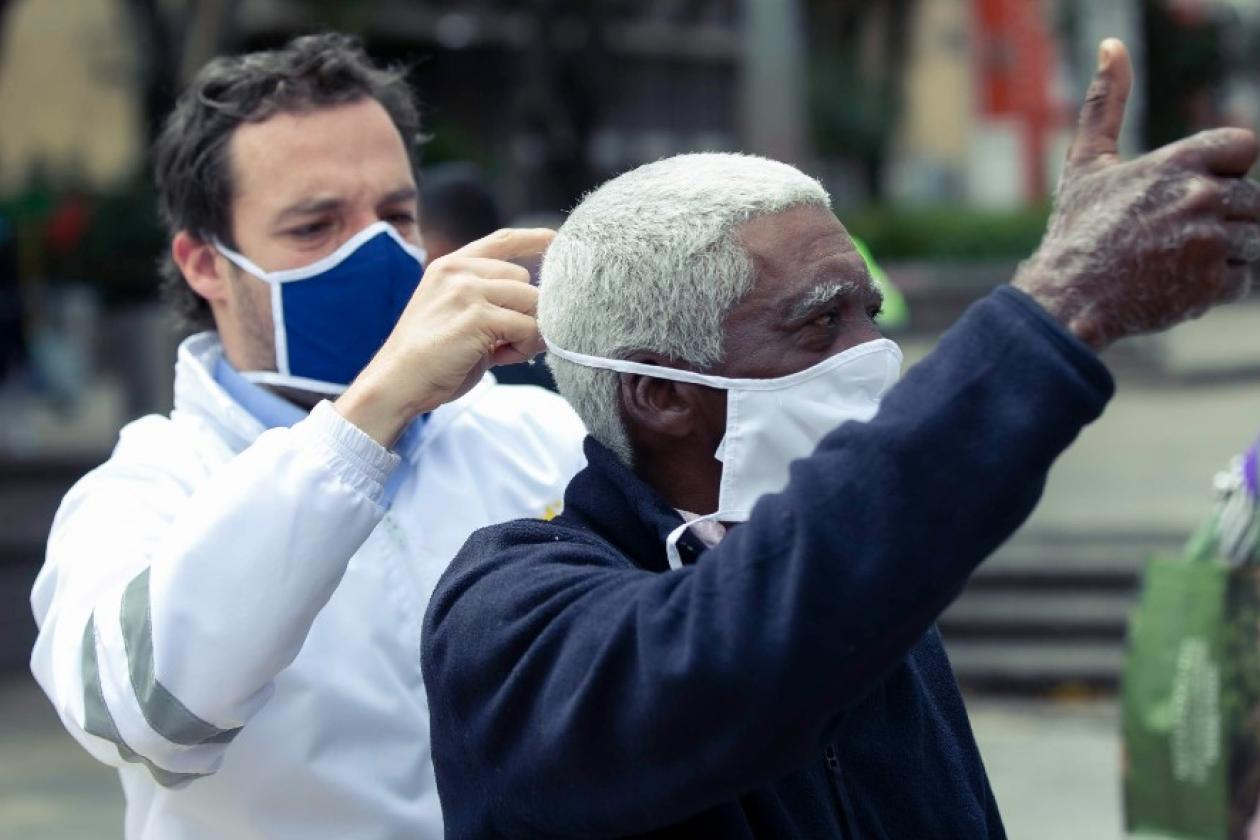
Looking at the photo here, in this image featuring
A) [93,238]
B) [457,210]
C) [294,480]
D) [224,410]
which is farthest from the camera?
[93,238]

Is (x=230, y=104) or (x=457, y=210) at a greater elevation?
(x=230, y=104)

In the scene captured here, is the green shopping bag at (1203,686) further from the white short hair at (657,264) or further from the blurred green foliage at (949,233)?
the blurred green foliage at (949,233)

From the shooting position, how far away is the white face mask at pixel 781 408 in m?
1.90

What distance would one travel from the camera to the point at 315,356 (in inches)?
108

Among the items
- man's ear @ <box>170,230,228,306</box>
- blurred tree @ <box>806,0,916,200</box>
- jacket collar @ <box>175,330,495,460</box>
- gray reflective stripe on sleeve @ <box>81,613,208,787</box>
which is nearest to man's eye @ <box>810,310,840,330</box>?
jacket collar @ <box>175,330,495,460</box>

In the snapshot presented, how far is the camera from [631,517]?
198 centimetres

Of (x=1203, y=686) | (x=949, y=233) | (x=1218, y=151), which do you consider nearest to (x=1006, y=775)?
(x=1203, y=686)

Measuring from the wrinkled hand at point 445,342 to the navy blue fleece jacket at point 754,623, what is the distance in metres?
0.28

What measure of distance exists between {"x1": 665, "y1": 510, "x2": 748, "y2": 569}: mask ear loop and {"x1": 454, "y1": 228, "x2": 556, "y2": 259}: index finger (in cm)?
49

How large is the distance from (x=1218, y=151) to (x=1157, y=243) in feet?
0.31

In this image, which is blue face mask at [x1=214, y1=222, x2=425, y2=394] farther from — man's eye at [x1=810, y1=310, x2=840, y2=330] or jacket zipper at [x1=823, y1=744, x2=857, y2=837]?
jacket zipper at [x1=823, y1=744, x2=857, y2=837]

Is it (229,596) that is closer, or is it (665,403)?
(665,403)

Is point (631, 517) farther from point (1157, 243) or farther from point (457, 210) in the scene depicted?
point (457, 210)

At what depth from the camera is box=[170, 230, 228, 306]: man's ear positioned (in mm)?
2822
